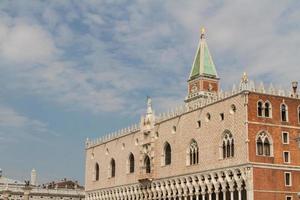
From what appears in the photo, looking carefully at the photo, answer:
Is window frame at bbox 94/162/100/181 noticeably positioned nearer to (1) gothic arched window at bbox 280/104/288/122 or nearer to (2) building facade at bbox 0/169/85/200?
(2) building facade at bbox 0/169/85/200

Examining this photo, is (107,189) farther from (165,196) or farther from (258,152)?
(258,152)

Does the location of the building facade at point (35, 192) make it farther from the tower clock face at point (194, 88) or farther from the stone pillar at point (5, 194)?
the tower clock face at point (194, 88)

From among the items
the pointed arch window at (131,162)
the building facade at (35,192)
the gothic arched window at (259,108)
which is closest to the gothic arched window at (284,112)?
the gothic arched window at (259,108)

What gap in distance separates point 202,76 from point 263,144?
84.8ft

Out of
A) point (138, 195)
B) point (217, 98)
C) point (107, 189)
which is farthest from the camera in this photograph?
point (107, 189)

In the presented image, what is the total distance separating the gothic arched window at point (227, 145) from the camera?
151 feet

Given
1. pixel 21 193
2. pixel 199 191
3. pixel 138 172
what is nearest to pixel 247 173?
pixel 199 191

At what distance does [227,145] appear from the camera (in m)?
46.7

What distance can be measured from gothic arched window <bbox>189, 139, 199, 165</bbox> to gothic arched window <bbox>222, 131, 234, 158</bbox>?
3.99 meters

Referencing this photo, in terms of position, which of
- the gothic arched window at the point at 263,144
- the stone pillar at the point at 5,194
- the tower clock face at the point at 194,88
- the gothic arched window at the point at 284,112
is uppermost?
the tower clock face at the point at 194,88

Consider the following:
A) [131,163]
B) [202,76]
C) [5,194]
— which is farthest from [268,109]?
[5,194]

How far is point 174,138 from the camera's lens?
54.3 m

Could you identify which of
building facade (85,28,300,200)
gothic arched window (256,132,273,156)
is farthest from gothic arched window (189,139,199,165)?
gothic arched window (256,132,273,156)

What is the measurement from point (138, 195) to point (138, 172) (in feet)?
7.88
